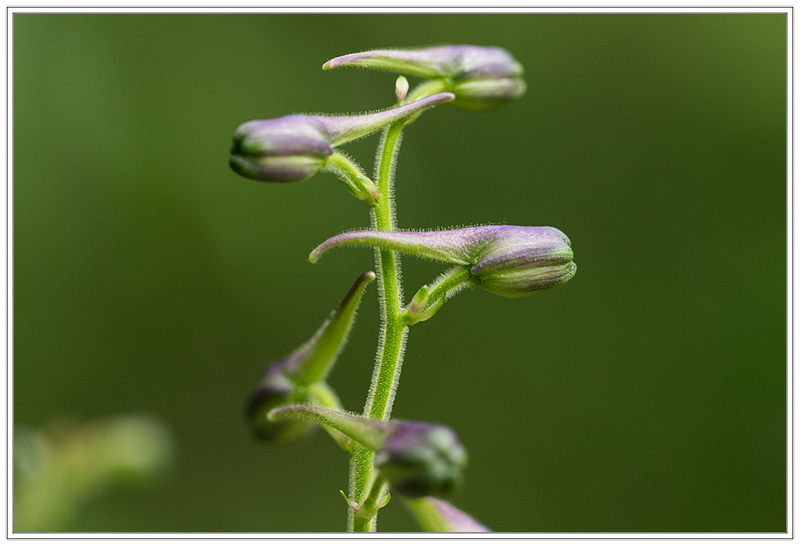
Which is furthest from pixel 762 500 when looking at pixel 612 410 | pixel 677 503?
pixel 612 410

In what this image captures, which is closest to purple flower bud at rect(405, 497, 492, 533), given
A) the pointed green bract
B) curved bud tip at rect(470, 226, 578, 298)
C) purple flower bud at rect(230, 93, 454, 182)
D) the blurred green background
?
the pointed green bract

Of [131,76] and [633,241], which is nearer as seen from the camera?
[131,76]

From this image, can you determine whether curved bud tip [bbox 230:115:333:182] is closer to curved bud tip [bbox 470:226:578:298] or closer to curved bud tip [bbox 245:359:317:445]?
curved bud tip [bbox 470:226:578:298]

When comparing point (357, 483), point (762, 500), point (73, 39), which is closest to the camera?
point (357, 483)

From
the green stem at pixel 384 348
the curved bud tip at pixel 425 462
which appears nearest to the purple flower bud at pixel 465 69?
the green stem at pixel 384 348

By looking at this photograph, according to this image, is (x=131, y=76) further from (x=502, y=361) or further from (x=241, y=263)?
(x=502, y=361)

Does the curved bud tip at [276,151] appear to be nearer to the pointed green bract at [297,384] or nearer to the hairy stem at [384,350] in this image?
the hairy stem at [384,350]

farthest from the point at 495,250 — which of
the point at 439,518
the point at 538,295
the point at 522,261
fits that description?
the point at 538,295
